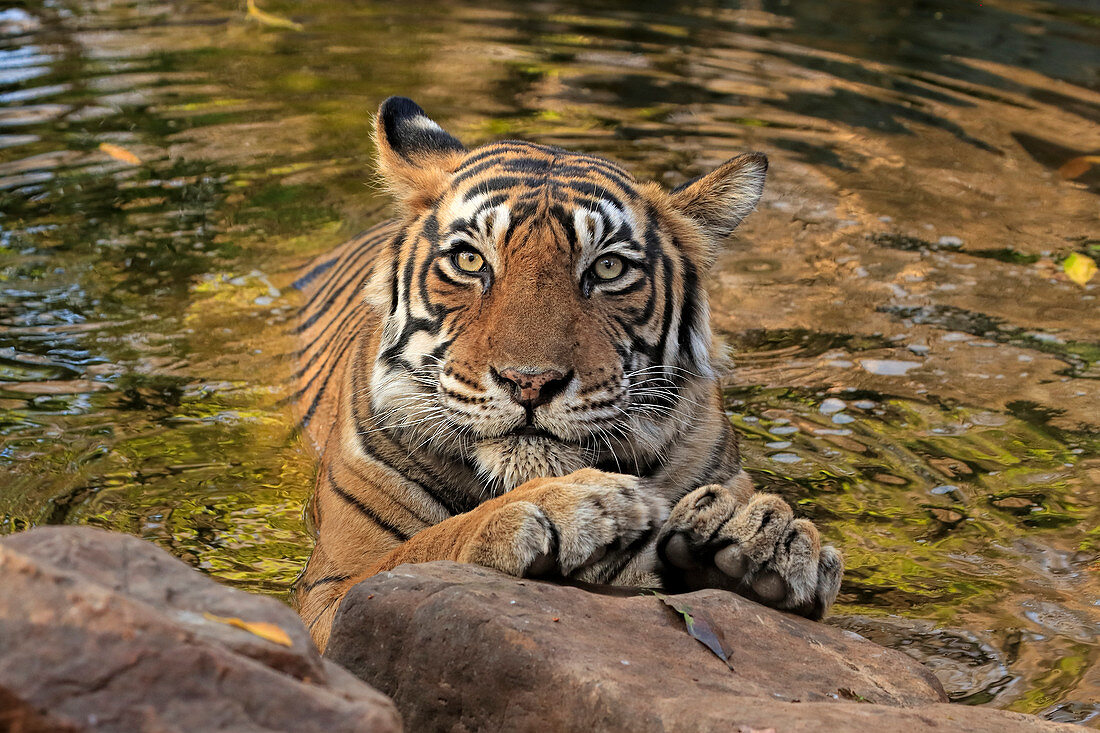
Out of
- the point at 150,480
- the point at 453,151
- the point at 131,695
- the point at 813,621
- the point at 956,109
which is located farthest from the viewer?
the point at 956,109

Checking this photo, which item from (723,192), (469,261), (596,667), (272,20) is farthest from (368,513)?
(272,20)

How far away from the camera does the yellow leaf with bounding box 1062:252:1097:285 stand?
5543 millimetres

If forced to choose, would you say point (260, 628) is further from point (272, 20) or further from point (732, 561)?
point (272, 20)

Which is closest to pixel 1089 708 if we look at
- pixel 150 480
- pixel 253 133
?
pixel 150 480

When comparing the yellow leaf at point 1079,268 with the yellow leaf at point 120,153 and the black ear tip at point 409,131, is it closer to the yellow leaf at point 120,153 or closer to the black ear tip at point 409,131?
the black ear tip at point 409,131

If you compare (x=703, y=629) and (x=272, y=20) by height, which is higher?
(x=272, y=20)

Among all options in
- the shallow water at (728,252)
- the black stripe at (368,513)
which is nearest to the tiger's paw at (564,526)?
the black stripe at (368,513)

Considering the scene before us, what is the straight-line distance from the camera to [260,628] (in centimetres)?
162

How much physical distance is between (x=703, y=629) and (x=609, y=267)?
3.15 feet

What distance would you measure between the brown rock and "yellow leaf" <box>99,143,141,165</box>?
226 inches

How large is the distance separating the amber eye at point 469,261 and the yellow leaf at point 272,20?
7.36 metres

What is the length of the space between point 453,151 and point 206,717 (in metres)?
2.23

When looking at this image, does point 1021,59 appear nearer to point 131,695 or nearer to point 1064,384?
point 1064,384

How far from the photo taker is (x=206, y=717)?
1430mm
